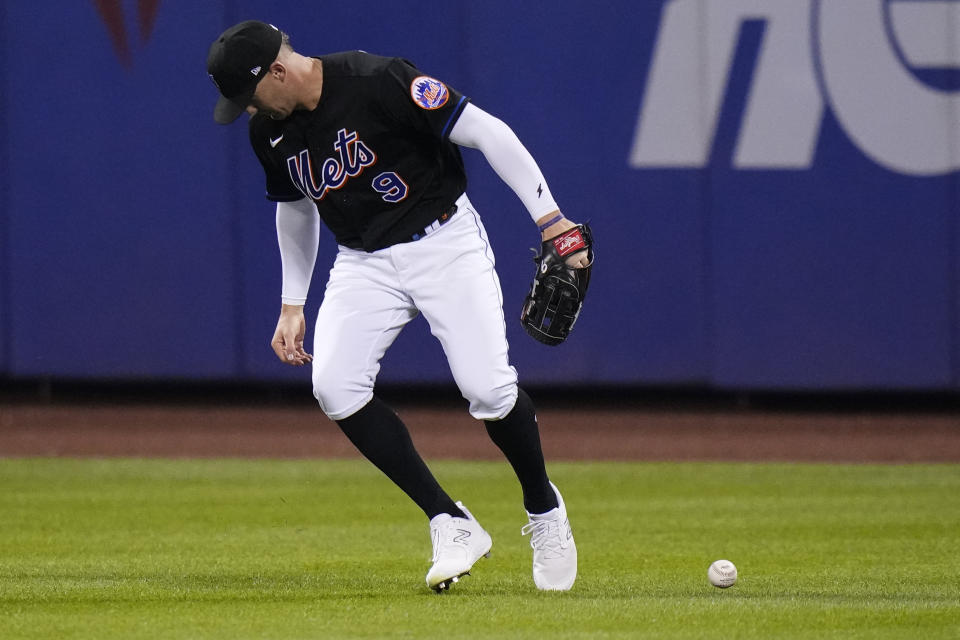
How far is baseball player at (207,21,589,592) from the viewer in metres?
4.33

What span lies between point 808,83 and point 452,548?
6.60 meters

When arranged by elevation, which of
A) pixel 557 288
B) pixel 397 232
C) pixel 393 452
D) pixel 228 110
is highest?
pixel 228 110

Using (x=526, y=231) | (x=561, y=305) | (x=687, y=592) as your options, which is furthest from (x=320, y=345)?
(x=526, y=231)

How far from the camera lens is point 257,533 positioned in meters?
6.10

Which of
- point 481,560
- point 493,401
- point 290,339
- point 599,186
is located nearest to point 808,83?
point 599,186

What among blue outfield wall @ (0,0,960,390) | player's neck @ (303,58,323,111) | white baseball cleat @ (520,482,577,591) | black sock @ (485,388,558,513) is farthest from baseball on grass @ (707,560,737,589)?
blue outfield wall @ (0,0,960,390)

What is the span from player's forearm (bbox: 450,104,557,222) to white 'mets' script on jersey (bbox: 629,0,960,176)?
624cm

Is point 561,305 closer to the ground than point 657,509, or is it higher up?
higher up

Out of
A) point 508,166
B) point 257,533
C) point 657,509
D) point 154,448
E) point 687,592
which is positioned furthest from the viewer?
point 154,448

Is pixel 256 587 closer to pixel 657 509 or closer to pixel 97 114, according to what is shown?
pixel 657 509

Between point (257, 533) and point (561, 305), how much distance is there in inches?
90.8

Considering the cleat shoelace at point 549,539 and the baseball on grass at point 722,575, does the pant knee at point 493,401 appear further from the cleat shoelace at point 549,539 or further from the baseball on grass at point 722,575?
the baseball on grass at point 722,575

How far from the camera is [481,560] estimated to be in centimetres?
542

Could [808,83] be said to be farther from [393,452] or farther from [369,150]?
[393,452]
